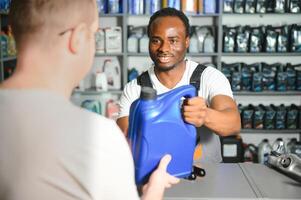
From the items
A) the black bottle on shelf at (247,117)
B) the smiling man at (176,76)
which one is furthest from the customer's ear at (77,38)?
the black bottle on shelf at (247,117)

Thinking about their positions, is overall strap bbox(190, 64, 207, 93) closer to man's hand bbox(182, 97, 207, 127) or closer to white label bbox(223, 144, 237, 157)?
man's hand bbox(182, 97, 207, 127)

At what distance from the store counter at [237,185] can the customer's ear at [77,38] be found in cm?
81

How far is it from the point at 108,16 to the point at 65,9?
146 inches

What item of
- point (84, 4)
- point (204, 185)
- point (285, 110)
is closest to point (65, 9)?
point (84, 4)

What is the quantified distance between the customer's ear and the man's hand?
21.2 inches

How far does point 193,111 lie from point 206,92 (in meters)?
0.76

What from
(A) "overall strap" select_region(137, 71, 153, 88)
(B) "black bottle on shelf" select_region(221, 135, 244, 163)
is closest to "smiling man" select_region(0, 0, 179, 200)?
(A) "overall strap" select_region(137, 71, 153, 88)

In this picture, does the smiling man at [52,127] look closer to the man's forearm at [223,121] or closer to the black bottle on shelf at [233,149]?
the man's forearm at [223,121]

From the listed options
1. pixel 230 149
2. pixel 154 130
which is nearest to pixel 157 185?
pixel 154 130

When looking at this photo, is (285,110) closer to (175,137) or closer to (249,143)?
(249,143)

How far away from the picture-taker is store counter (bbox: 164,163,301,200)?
1.49m

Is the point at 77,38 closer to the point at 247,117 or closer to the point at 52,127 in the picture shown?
the point at 52,127

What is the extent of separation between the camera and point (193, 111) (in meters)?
1.33

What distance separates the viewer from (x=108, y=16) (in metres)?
4.44
